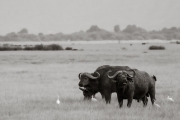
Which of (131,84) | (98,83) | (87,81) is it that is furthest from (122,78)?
(98,83)

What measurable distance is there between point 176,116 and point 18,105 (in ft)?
19.3

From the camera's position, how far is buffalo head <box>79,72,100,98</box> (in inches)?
504

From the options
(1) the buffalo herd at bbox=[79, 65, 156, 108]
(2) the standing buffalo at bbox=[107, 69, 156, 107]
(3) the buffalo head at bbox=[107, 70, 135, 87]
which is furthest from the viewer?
(1) the buffalo herd at bbox=[79, 65, 156, 108]

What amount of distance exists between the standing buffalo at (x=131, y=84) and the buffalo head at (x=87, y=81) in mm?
640

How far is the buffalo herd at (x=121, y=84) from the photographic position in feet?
37.2

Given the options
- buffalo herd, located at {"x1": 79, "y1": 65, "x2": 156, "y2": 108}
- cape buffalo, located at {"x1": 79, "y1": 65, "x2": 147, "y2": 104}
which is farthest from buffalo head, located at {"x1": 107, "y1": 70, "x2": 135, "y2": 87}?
cape buffalo, located at {"x1": 79, "y1": 65, "x2": 147, "y2": 104}

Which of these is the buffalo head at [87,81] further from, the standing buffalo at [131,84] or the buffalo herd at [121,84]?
the standing buffalo at [131,84]

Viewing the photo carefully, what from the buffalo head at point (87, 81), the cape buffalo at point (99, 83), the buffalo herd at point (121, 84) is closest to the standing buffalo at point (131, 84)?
the buffalo herd at point (121, 84)

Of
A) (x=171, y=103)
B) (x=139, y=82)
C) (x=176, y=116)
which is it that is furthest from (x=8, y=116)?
(x=171, y=103)

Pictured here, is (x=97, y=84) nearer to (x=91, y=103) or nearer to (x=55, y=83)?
(x=91, y=103)

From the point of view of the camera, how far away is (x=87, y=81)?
1288cm

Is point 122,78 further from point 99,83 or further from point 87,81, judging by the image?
point 99,83

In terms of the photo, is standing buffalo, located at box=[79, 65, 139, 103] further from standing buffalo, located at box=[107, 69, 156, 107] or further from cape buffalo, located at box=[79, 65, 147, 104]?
standing buffalo, located at box=[107, 69, 156, 107]

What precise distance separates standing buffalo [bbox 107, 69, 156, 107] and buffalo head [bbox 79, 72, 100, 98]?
2.10ft
